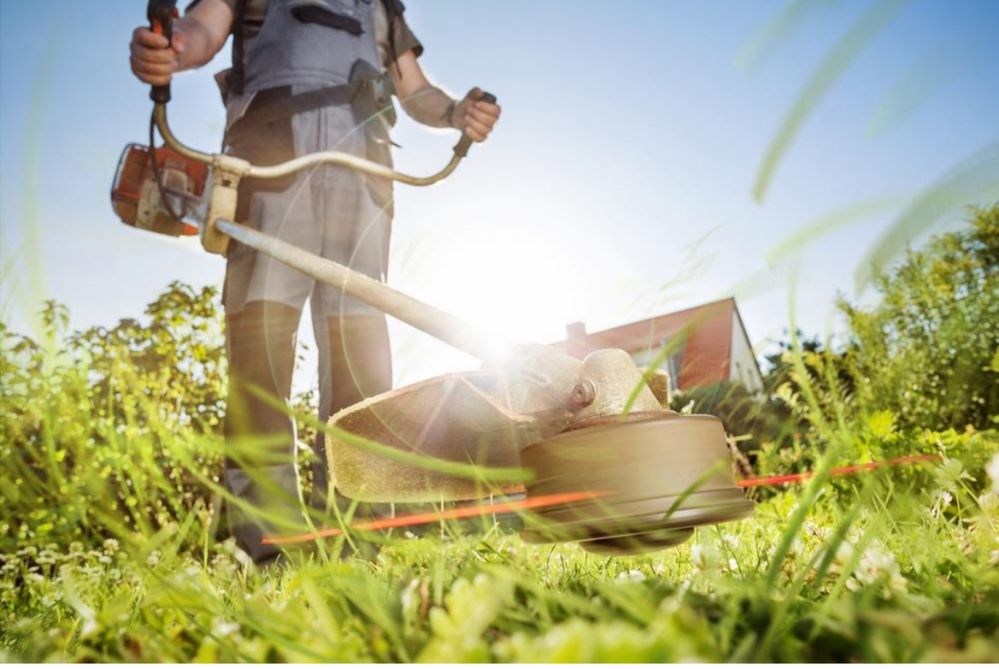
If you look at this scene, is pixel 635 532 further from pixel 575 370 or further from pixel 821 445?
pixel 821 445

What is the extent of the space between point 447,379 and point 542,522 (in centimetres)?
33

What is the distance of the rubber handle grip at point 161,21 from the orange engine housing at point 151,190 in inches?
27.2

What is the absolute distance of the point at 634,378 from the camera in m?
1.31

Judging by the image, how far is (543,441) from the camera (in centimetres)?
122

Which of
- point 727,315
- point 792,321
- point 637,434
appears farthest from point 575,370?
point 727,315

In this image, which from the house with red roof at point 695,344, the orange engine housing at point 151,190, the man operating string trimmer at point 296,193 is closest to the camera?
the man operating string trimmer at point 296,193

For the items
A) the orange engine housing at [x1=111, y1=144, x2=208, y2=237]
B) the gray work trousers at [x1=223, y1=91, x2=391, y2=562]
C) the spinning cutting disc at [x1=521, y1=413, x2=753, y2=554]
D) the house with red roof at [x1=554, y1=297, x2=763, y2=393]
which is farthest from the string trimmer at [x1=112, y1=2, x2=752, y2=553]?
the house with red roof at [x1=554, y1=297, x2=763, y2=393]

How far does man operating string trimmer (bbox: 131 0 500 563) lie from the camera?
234cm

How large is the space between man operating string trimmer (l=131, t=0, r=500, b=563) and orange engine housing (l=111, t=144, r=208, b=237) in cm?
37

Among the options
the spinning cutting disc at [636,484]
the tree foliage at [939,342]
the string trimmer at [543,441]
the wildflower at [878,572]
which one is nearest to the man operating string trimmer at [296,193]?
the string trimmer at [543,441]

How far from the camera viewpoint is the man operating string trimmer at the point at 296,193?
2344 mm

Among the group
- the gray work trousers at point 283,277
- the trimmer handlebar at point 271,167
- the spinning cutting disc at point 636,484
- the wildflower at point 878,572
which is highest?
the trimmer handlebar at point 271,167

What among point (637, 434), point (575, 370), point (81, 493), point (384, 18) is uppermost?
point (384, 18)

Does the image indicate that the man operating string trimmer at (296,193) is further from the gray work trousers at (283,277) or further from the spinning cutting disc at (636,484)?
the spinning cutting disc at (636,484)
